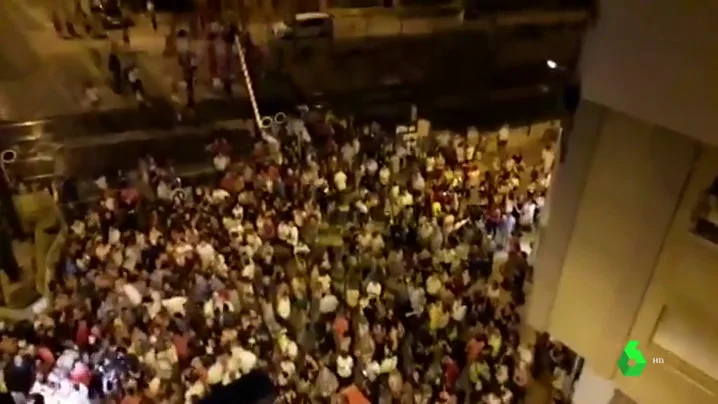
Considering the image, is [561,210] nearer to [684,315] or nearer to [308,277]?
[684,315]

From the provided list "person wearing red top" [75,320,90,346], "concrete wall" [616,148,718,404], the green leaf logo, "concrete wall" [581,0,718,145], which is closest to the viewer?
"concrete wall" [581,0,718,145]

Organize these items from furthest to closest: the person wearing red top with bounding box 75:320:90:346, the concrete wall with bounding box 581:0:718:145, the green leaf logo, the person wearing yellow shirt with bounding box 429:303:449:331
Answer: the person wearing yellow shirt with bounding box 429:303:449:331 → the person wearing red top with bounding box 75:320:90:346 → the green leaf logo → the concrete wall with bounding box 581:0:718:145

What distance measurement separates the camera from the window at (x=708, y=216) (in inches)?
28.2

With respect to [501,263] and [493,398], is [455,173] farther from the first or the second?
[493,398]

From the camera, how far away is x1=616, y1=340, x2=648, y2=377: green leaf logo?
0.84m

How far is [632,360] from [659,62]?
0.35 m

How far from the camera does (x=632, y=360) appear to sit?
33.4 inches

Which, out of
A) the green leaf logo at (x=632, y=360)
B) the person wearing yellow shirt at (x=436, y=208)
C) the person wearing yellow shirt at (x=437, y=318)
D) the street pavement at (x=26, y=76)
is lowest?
the person wearing yellow shirt at (x=437, y=318)

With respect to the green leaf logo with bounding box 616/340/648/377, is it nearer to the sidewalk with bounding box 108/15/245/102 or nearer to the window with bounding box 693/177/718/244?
the window with bounding box 693/177/718/244

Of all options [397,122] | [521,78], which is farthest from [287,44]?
[521,78]

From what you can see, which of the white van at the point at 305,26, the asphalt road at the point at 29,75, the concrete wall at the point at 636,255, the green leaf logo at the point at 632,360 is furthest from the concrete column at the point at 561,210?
the asphalt road at the point at 29,75

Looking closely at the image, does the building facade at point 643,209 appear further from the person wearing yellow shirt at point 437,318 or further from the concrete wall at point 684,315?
the person wearing yellow shirt at point 437,318

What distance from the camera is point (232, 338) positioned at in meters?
1.00

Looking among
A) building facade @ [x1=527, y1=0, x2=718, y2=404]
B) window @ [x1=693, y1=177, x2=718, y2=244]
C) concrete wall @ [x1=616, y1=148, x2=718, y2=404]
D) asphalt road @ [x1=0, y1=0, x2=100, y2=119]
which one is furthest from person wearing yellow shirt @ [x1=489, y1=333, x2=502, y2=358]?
asphalt road @ [x1=0, y1=0, x2=100, y2=119]
